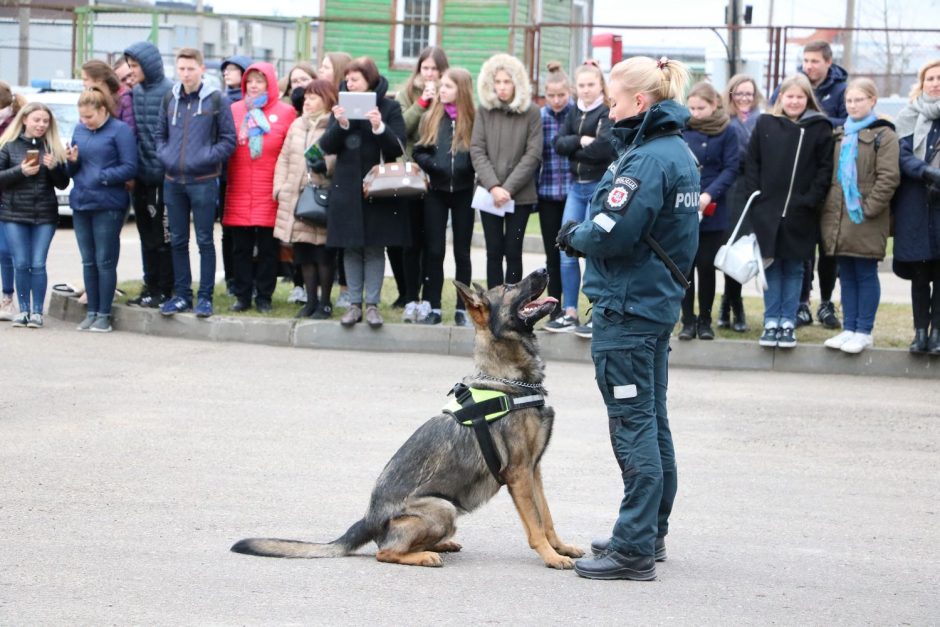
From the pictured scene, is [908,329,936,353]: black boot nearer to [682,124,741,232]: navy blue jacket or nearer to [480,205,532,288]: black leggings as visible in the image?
[682,124,741,232]: navy blue jacket

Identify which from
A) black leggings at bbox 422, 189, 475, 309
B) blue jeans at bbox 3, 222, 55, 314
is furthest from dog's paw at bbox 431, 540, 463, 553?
blue jeans at bbox 3, 222, 55, 314

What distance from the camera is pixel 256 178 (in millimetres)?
11914

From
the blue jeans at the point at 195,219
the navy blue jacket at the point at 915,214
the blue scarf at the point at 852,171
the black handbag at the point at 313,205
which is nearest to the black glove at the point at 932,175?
the navy blue jacket at the point at 915,214

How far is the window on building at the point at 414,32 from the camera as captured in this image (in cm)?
2947

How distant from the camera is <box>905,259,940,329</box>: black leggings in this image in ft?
34.8

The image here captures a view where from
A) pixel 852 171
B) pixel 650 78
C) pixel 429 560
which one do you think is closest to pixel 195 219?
pixel 852 171

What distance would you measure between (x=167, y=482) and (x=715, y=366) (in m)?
5.71

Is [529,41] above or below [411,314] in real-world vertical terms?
above

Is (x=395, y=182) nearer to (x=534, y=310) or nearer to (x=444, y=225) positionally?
(x=444, y=225)

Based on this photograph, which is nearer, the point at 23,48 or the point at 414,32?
the point at 414,32

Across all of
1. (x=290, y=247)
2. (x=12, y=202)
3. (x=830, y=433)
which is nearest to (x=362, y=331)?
(x=290, y=247)

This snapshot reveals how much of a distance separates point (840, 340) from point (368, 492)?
5.55m

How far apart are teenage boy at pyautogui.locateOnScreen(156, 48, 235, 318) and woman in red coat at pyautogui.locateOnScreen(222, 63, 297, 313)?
0.84ft

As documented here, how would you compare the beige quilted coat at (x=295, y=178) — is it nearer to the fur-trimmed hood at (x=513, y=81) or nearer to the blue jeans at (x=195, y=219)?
the blue jeans at (x=195, y=219)
